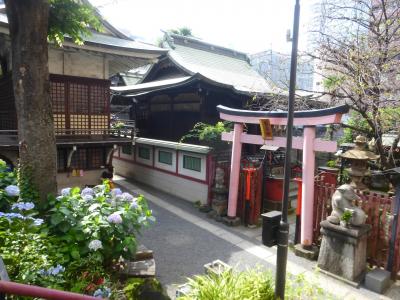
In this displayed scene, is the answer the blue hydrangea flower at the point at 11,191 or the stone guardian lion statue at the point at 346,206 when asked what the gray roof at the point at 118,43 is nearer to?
the blue hydrangea flower at the point at 11,191

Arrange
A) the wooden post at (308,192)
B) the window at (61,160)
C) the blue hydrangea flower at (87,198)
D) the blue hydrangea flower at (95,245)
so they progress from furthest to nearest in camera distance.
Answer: the window at (61,160), the wooden post at (308,192), the blue hydrangea flower at (87,198), the blue hydrangea flower at (95,245)

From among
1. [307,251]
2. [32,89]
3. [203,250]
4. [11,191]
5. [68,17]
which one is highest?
[68,17]

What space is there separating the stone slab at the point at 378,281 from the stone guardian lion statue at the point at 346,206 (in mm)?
1120

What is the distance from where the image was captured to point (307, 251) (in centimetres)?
801

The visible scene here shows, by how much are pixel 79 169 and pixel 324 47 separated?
11.3 m

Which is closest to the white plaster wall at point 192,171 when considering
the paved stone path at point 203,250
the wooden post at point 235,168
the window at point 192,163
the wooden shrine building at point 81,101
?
the window at point 192,163

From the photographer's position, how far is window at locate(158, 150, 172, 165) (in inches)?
571

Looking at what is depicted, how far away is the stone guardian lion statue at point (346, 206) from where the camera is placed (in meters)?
6.78

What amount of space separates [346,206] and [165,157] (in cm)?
945

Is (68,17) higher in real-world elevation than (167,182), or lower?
higher

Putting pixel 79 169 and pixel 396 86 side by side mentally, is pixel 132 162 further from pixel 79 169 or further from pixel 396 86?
pixel 396 86

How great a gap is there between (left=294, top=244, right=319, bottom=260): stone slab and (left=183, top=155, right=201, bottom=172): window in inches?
215

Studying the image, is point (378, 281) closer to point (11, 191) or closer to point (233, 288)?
point (233, 288)

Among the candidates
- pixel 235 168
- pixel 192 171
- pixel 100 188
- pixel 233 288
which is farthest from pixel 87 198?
pixel 192 171
